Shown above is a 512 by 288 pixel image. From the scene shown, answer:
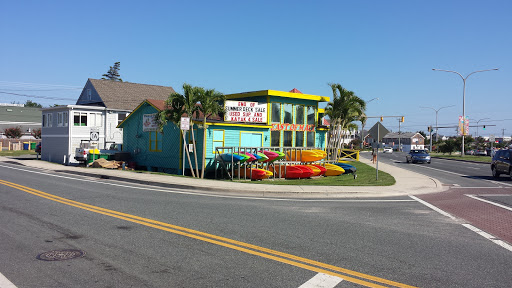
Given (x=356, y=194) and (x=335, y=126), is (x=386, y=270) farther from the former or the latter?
(x=335, y=126)

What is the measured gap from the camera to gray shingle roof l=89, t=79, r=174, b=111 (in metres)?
38.3

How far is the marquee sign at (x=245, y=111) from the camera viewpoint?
24.4 metres

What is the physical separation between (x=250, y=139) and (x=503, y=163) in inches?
592

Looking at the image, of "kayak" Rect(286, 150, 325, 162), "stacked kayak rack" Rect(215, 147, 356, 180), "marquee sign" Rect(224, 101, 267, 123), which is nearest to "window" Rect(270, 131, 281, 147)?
"marquee sign" Rect(224, 101, 267, 123)

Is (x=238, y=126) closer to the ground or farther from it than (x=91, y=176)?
farther from it

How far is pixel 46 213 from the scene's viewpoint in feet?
35.2

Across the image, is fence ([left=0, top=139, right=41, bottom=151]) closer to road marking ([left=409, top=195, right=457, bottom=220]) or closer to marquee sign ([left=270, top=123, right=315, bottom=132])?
marquee sign ([left=270, top=123, right=315, bottom=132])

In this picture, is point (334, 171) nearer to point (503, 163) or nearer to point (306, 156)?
point (306, 156)

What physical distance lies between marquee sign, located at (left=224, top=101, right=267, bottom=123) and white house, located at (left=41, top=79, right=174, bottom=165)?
44.8 feet

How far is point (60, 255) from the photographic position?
6.93m

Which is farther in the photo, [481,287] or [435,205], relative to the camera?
[435,205]

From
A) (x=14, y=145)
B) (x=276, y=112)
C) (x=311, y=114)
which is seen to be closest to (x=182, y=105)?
(x=276, y=112)

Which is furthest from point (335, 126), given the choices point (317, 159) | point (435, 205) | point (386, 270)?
point (386, 270)

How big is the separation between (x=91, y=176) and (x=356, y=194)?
580 inches
